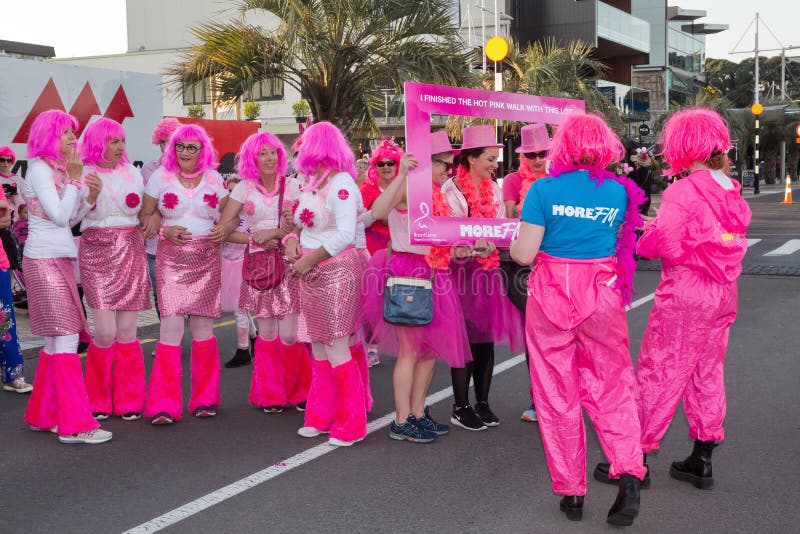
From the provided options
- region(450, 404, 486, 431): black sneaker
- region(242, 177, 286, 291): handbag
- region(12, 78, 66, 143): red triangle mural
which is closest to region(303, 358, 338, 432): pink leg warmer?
region(242, 177, 286, 291): handbag

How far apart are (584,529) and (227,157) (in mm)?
10272

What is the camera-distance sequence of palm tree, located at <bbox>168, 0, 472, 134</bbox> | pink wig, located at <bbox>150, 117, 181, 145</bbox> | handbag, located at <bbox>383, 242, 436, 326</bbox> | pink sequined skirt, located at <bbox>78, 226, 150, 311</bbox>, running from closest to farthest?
handbag, located at <bbox>383, 242, 436, 326</bbox>
pink sequined skirt, located at <bbox>78, 226, 150, 311</bbox>
pink wig, located at <bbox>150, 117, 181, 145</bbox>
palm tree, located at <bbox>168, 0, 472, 134</bbox>

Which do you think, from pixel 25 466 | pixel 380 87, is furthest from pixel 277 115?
pixel 25 466

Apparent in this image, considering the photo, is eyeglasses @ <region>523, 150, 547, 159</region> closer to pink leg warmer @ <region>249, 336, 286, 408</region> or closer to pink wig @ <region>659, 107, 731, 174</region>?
pink wig @ <region>659, 107, 731, 174</region>

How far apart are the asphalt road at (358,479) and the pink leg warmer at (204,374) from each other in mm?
162

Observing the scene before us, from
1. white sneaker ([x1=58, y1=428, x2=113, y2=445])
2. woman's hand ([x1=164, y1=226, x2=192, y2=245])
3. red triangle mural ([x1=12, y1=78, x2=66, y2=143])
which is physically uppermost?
red triangle mural ([x1=12, y1=78, x2=66, y2=143])

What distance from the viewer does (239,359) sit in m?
7.77

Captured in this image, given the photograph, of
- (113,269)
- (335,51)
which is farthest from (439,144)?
(335,51)

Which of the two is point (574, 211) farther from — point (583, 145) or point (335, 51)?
point (335, 51)

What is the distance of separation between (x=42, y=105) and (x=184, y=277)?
5.82 m

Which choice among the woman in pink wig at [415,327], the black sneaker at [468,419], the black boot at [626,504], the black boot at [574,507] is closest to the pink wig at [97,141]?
the woman in pink wig at [415,327]

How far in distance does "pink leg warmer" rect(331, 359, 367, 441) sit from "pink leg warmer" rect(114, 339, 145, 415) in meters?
1.51

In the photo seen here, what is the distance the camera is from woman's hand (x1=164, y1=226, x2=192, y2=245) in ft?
18.8

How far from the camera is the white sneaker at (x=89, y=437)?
5.43 meters
